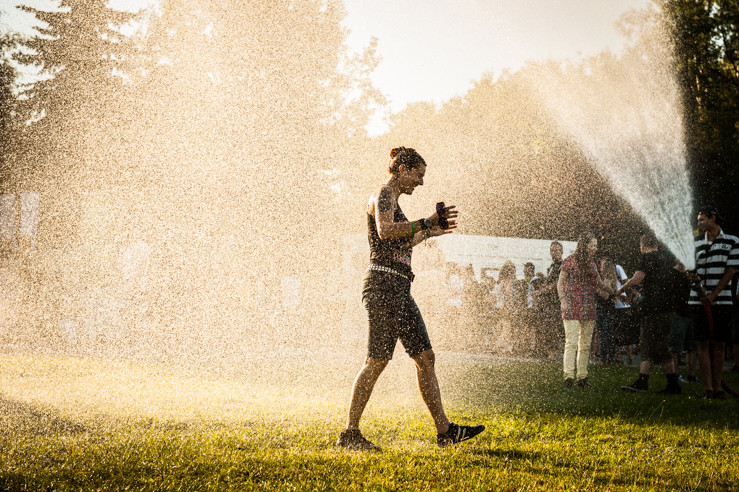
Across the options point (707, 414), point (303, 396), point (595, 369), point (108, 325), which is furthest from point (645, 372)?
point (108, 325)

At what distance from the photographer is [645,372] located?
8.26 metres

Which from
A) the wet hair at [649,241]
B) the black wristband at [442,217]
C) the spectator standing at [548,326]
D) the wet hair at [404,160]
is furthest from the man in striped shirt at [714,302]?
the spectator standing at [548,326]

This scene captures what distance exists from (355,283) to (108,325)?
18.0ft

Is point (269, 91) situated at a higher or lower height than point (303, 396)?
higher

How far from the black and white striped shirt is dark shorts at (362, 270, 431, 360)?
4.79m

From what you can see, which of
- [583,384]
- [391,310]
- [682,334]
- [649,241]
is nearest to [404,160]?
[391,310]

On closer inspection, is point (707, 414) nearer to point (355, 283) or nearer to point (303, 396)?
point (303, 396)

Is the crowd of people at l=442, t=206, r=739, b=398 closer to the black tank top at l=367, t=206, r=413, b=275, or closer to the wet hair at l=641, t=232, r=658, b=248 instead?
the wet hair at l=641, t=232, r=658, b=248

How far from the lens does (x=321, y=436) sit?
4754 millimetres

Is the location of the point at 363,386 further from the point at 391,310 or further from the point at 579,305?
the point at 579,305

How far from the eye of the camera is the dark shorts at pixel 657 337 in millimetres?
8258

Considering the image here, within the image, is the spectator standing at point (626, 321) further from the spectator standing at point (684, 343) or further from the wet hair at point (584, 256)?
the wet hair at point (584, 256)

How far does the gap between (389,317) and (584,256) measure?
208 inches

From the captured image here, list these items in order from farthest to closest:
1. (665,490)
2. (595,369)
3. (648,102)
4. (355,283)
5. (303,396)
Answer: (648,102) → (355,283) → (595,369) → (303,396) → (665,490)
